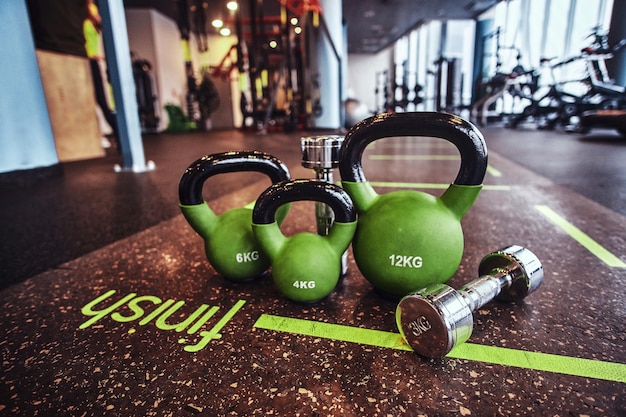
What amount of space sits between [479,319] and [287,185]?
671mm

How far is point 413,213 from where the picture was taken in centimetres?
103

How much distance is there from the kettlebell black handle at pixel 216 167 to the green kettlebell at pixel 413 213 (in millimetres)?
267

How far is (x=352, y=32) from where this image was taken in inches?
738

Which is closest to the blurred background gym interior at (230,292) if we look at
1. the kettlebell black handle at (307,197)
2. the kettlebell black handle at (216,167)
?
the kettlebell black handle at (307,197)

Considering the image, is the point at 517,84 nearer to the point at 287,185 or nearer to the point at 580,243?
the point at 580,243

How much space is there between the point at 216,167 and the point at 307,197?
0.32 meters

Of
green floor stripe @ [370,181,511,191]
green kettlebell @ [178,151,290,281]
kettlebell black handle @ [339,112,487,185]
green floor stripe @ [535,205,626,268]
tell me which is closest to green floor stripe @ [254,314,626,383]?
green kettlebell @ [178,151,290,281]

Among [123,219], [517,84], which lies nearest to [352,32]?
[517,84]

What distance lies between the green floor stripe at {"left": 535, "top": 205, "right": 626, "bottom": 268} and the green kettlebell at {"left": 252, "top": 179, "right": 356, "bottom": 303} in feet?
3.70

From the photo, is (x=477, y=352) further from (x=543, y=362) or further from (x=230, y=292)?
(x=230, y=292)

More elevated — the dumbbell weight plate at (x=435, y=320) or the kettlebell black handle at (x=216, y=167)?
the kettlebell black handle at (x=216, y=167)

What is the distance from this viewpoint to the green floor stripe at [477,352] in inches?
32.9

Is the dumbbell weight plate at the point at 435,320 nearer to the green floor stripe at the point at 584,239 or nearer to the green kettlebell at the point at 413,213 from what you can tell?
the green kettlebell at the point at 413,213

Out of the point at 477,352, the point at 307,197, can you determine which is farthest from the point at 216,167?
the point at 477,352
